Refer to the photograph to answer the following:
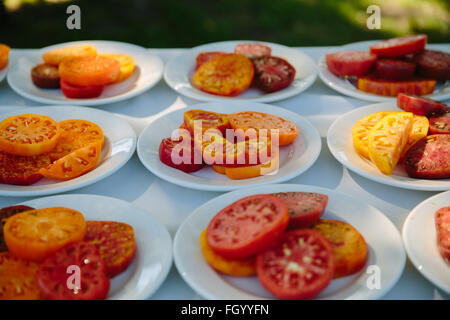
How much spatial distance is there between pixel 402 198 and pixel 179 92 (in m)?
1.14

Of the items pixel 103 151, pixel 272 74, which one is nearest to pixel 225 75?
pixel 272 74

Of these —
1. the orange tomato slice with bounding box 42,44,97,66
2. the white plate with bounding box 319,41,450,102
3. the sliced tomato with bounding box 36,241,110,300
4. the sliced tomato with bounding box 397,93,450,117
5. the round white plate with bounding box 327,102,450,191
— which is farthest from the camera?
the orange tomato slice with bounding box 42,44,97,66

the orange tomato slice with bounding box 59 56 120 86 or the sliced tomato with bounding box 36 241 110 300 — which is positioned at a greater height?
the orange tomato slice with bounding box 59 56 120 86

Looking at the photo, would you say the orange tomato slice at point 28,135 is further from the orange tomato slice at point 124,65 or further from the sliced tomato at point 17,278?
the orange tomato slice at point 124,65

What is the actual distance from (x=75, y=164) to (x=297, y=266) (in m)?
0.91

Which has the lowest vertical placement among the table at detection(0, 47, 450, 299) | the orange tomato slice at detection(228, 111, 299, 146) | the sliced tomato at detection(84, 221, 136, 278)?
the table at detection(0, 47, 450, 299)

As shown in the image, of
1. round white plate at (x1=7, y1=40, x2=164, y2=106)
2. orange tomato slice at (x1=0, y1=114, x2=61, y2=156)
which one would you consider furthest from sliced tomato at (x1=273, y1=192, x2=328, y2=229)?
round white plate at (x1=7, y1=40, x2=164, y2=106)

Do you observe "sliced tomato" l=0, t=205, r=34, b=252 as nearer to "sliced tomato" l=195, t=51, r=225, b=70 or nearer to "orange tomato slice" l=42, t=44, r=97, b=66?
"orange tomato slice" l=42, t=44, r=97, b=66

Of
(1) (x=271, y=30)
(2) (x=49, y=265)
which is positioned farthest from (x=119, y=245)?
(1) (x=271, y=30)

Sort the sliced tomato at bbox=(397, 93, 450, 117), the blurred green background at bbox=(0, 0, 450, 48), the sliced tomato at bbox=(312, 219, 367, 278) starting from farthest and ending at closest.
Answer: the blurred green background at bbox=(0, 0, 450, 48), the sliced tomato at bbox=(397, 93, 450, 117), the sliced tomato at bbox=(312, 219, 367, 278)

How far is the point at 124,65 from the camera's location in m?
2.46

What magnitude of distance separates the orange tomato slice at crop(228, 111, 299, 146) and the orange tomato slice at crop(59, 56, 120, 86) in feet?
2.36

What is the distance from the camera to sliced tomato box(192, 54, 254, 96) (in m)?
2.27

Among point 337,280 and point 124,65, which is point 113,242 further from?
point 124,65
